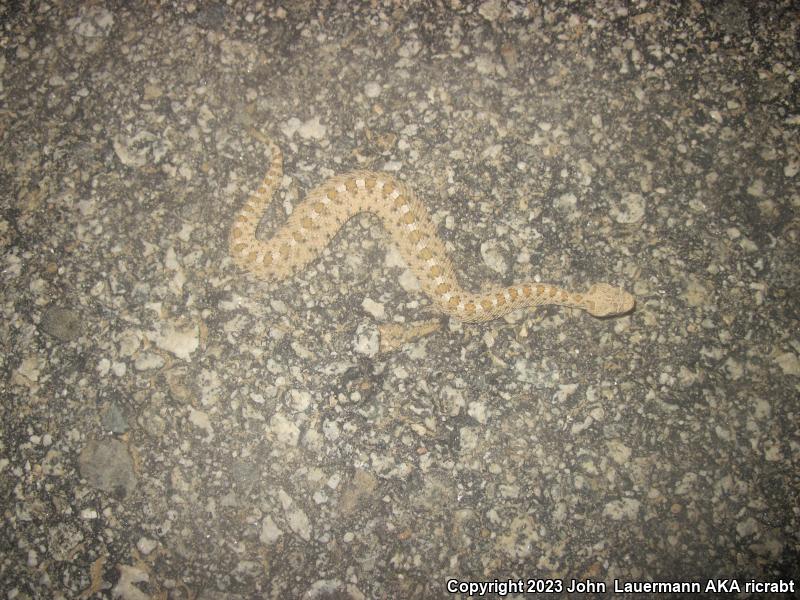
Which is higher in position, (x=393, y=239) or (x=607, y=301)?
(x=393, y=239)

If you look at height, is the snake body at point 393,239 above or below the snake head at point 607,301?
above

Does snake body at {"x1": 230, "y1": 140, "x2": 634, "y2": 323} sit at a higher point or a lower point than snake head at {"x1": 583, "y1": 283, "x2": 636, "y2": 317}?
higher

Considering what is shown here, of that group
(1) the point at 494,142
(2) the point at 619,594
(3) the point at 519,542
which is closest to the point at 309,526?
(3) the point at 519,542

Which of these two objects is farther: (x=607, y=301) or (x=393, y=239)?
(x=393, y=239)

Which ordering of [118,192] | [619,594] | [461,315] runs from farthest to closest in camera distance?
[118,192] → [461,315] → [619,594]

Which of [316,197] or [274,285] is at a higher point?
[316,197]

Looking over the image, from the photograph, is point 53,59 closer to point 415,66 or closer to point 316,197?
point 316,197
